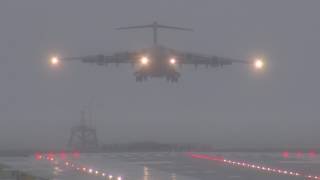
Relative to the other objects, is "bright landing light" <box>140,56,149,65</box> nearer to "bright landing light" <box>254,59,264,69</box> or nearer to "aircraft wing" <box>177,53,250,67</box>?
"aircraft wing" <box>177,53,250,67</box>

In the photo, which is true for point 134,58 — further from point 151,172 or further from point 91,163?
point 151,172

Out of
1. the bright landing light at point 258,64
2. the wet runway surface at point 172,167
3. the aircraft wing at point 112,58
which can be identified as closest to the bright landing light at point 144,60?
the aircraft wing at point 112,58

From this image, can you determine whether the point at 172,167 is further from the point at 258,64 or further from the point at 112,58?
the point at 112,58

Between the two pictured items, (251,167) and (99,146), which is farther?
(99,146)

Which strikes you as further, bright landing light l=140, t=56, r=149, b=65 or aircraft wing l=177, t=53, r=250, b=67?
aircraft wing l=177, t=53, r=250, b=67

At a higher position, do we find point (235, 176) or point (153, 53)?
point (153, 53)

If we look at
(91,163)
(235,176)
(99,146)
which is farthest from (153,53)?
(99,146)

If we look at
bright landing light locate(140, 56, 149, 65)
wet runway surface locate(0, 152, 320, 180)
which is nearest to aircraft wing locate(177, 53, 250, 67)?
bright landing light locate(140, 56, 149, 65)

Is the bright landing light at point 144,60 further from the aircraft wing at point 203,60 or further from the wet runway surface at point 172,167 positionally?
the wet runway surface at point 172,167
